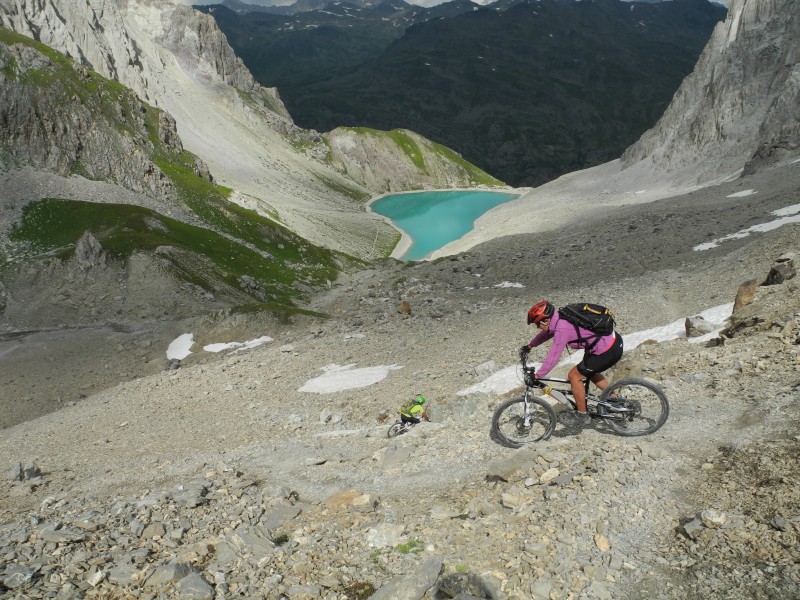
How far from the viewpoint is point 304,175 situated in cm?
17762

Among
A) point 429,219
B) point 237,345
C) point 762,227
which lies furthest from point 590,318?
point 429,219

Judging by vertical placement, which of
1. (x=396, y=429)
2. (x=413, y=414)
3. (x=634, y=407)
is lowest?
(x=396, y=429)

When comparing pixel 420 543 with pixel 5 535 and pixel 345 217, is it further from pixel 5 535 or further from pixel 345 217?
pixel 345 217

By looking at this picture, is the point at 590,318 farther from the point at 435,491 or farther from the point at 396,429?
the point at 396,429

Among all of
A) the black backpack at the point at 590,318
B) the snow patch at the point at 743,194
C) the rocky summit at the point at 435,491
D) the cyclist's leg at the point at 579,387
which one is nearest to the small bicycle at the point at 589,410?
the cyclist's leg at the point at 579,387

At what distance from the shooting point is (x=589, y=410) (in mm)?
12906

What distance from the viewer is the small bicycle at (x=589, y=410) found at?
12352 mm

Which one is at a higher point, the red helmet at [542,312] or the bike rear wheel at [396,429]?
the red helmet at [542,312]

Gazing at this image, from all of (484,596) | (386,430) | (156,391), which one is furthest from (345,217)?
(484,596)

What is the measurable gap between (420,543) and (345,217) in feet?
434

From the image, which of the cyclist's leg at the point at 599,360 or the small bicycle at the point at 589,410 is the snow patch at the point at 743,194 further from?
the cyclist's leg at the point at 599,360

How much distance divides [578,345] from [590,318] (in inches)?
30.1

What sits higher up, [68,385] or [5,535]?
[5,535]

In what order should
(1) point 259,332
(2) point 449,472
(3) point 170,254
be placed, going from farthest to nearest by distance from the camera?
(3) point 170,254 → (1) point 259,332 → (2) point 449,472
